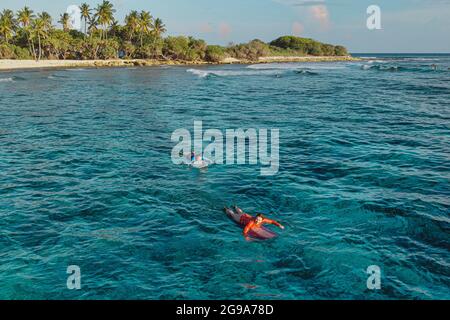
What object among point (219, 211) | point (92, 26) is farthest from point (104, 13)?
point (219, 211)

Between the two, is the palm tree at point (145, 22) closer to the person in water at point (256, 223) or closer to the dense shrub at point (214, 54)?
the dense shrub at point (214, 54)

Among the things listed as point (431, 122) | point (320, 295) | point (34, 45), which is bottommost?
point (320, 295)

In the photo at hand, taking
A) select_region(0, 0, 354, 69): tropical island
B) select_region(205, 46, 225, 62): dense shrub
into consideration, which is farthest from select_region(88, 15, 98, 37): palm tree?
select_region(205, 46, 225, 62): dense shrub

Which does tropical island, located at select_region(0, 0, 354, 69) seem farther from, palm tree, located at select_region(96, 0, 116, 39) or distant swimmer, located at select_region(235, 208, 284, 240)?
distant swimmer, located at select_region(235, 208, 284, 240)

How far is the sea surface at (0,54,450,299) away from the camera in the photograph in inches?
652

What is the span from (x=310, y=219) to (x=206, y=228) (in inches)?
227

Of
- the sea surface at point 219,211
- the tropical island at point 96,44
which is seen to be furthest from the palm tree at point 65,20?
the sea surface at point 219,211

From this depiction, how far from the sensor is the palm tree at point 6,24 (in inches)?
5044

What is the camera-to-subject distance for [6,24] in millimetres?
128625

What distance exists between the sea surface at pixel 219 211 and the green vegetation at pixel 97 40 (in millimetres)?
101017

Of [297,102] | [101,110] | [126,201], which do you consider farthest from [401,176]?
[101,110]

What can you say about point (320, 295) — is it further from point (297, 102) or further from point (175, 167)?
point (297, 102)

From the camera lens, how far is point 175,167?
30719 mm

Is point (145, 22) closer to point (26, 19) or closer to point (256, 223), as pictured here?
point (26, 19)
